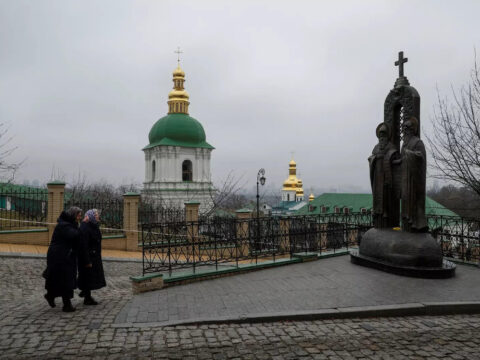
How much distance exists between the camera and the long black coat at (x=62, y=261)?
5.81 meters

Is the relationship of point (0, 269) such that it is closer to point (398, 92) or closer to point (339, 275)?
point (339, 275)

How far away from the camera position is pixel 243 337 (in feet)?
16.6

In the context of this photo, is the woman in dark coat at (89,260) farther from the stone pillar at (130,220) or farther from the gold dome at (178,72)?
the gold dome at (178,72)

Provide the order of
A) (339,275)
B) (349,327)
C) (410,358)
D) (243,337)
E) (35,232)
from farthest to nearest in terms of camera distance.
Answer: (35,232) → (339,275) → (349,327) → (243,337) → (410,358)

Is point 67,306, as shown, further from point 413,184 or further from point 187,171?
point 187,171

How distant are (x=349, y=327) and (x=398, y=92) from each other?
606 centimetres

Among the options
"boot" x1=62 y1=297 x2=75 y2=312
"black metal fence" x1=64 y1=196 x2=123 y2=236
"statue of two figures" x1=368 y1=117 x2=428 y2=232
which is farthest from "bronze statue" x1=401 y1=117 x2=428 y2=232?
"black metal fence" x1=64 y1=196 x2=123 y2=236

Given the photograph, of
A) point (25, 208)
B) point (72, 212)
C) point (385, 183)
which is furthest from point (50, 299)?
point (25, 208)

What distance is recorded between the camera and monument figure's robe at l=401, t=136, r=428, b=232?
840cm

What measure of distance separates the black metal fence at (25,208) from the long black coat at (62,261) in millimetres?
9356

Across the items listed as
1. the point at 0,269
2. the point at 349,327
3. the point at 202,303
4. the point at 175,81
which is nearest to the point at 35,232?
the point at 0,269

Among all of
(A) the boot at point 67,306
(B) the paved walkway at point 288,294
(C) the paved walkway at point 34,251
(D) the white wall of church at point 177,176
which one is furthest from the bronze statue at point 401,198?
(D) the white wall of church at point 177,176

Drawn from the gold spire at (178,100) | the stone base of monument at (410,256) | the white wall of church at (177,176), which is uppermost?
the gold spire at (178,100)

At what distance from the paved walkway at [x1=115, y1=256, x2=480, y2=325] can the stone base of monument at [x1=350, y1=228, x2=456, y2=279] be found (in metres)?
0.17
